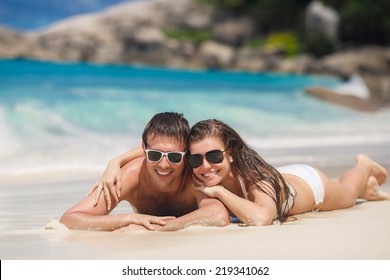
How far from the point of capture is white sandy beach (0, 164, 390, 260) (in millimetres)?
3020

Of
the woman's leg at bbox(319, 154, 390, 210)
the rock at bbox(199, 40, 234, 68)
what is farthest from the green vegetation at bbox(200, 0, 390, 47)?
the woman's leg at bbox(319, 154, 390, 210)

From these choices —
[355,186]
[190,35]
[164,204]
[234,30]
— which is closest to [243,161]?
[164,204]

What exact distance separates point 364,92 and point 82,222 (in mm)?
15478

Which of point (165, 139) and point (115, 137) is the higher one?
point (115, 137)

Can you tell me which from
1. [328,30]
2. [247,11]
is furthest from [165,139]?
[247,11]

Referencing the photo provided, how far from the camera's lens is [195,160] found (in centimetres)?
347

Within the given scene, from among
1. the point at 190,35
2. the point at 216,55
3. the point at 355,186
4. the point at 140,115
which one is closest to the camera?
the point at 355,186

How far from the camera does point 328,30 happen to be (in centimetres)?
2672

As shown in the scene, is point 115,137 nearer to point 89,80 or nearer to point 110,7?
point 89,80

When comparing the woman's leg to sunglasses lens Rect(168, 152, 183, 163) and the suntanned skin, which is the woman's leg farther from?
sunglasses lens Rect(168, 152, 183, 163)

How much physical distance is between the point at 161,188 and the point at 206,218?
30cm

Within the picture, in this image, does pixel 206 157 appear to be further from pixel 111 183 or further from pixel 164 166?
pixel 111 183
